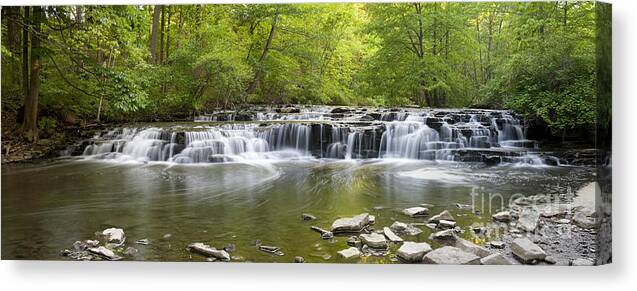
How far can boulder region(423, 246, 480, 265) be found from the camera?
3.54 metres

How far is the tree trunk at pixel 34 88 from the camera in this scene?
4023 millimetres

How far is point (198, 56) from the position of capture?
4.22m

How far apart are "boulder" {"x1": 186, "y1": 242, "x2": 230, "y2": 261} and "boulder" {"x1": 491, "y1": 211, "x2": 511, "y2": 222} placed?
2071 mm

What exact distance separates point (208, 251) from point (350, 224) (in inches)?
43.3

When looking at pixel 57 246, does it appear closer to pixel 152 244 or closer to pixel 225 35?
pixel 152 244

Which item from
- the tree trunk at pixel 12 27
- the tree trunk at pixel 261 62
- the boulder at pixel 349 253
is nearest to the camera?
the boulder at pixel 349 253

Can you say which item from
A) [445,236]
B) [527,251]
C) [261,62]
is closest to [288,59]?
[261,62]

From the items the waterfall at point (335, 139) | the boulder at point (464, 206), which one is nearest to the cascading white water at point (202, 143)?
the waterfall at point (335, 139)

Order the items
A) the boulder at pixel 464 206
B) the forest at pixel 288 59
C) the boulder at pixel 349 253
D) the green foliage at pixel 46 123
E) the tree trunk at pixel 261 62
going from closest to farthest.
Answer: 1. the boulder at pixel 349 253
2. the boulder at pixel 464 206
3. the forest at pixel 288 59
4. the green foliage at pixel 46 123
5. the tree trunk at pixel 261 62

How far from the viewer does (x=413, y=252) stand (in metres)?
3.56

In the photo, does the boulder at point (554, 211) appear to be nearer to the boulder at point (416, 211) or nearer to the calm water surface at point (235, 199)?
the calm water surface at point (235, 199)

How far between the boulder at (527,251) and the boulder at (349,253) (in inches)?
45.4

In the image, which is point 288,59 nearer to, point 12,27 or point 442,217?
point 442,217

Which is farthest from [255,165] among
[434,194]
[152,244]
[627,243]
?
[627,243]
